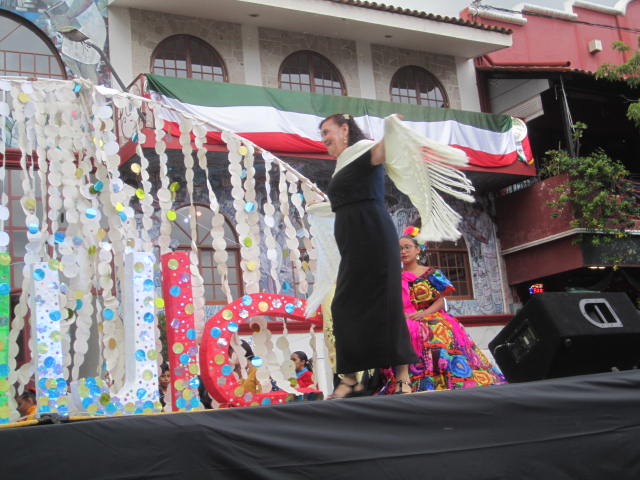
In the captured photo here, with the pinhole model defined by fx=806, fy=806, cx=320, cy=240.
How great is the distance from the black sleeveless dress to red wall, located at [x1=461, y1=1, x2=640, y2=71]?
12147 millimetres

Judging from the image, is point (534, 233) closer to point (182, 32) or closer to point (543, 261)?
point (543, 261)

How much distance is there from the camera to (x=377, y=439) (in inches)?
133

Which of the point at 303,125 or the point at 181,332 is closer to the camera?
the point at 181,332

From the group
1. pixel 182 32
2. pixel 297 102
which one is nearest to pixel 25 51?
pixel 182 32

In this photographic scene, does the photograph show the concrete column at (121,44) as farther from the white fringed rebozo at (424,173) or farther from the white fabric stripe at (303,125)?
the white fringed rebozo at (424,173)

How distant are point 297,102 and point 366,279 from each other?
27.4 feet

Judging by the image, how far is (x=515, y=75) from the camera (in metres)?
15.0

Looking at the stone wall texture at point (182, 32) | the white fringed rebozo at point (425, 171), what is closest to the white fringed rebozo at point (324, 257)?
the white fringed rebozo at point (425, 171)

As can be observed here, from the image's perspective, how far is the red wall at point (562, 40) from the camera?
53.2ft

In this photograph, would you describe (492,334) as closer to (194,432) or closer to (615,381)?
(615,381)

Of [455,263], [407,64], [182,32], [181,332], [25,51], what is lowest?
[181,332]

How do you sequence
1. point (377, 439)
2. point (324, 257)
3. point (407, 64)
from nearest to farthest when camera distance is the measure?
point (377, 439) < point (324, 257) < point (407, 64)

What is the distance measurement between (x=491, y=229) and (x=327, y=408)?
12.2 metres

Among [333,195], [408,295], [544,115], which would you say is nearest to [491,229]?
[544,115]
